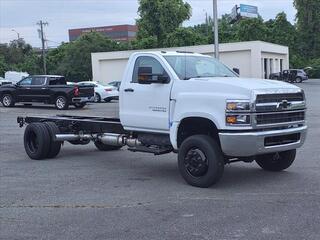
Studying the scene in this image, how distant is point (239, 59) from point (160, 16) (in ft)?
48.0

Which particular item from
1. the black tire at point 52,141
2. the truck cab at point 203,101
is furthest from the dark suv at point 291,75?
the truck cab at point 203,101

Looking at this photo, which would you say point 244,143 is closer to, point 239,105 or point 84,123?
point 239,105

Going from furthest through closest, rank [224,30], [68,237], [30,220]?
[224,30] → [30,220] → [68,237]

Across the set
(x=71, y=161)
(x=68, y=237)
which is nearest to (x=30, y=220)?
(x=68, y=237)

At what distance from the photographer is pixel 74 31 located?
171 meters

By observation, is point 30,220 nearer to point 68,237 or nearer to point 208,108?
point 68,237

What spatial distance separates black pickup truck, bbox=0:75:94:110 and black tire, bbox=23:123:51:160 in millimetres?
15845

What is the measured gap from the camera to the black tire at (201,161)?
338 inches

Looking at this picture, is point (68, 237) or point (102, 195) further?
point (102, 195)

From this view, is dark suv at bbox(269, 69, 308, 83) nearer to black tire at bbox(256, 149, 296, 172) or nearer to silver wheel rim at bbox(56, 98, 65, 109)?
silver wheel rim at bbox(56, 98, 65, 109)

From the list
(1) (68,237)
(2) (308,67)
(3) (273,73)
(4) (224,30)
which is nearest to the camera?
(1) (68,237)

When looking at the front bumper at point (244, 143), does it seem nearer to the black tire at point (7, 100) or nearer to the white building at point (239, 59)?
the black tire at point (7, 100)

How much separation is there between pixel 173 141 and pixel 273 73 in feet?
185

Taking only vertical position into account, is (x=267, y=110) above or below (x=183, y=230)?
above
